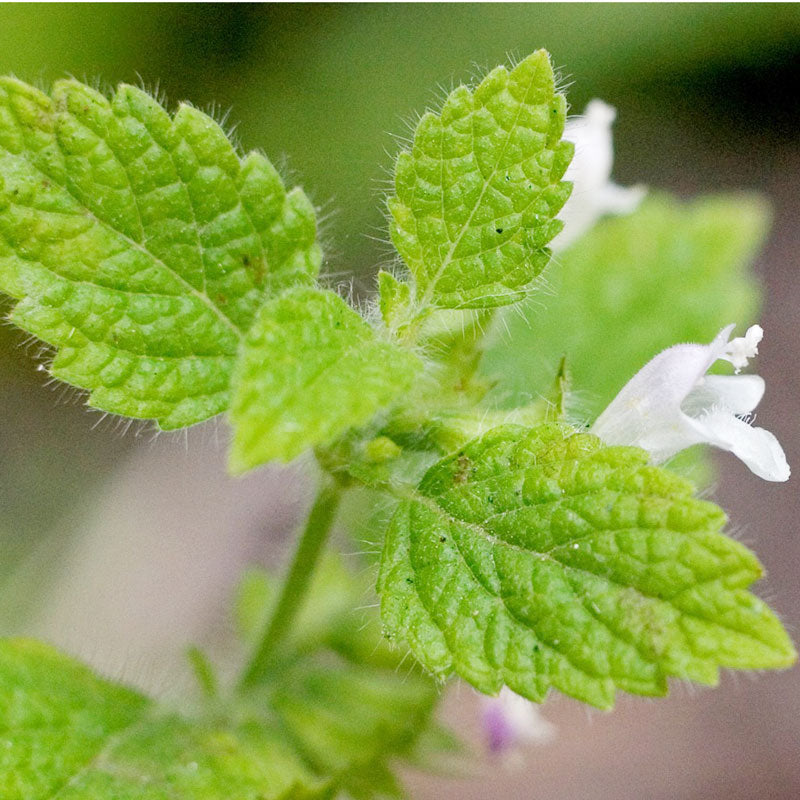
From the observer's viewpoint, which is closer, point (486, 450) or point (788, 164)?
point (486, 450)

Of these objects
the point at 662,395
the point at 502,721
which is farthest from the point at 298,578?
the point at 502,721

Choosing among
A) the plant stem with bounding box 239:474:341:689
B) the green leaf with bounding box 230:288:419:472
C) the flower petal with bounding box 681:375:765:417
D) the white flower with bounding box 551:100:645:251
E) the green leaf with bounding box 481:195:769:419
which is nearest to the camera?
the green leaf with bounding box 230:288:419:472

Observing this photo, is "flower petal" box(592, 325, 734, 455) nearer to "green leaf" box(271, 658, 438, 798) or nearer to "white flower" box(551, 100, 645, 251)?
"white flower" box(551, 100, 645, 251)

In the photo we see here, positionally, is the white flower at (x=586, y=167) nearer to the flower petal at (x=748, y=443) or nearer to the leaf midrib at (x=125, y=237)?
the flower petal at (x=748, y=443)

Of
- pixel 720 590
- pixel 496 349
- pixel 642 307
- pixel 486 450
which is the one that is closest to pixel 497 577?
pixel 486 450

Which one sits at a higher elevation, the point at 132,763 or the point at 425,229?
the point at 425,229

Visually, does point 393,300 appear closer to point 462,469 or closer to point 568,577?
point 462,469

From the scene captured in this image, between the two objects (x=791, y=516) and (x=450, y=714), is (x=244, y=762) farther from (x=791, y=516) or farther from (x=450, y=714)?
(x=791, y=516)

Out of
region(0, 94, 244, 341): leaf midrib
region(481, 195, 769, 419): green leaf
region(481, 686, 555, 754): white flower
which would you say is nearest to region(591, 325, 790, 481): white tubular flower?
region(0, 94, 244, 341): leaf midrib
